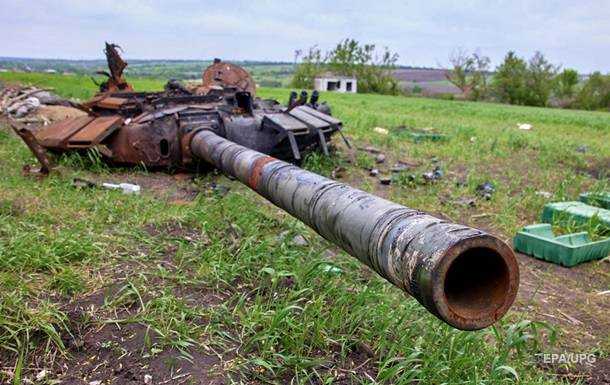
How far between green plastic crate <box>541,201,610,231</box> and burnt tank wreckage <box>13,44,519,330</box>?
269cm

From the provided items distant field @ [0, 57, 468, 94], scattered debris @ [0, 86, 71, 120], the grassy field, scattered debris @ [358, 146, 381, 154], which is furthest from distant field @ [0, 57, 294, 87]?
the grassy field

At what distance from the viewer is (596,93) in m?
42.7

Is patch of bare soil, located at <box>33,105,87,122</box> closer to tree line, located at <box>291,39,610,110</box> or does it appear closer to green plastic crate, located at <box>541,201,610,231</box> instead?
green plastic crate, located at <box>541,201,610,231</box>

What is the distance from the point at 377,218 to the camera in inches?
77.0

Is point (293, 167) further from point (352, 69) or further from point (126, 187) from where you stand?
point (352, 69)

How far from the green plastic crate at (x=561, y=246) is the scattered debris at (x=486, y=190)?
5.04 feet

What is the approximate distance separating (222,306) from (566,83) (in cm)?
4821

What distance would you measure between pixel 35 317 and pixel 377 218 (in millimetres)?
1707

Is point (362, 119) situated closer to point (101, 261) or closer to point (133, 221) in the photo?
point (133, 221)

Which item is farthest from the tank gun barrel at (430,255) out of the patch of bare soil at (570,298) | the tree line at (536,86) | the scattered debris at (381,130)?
the tree line at (536,86)

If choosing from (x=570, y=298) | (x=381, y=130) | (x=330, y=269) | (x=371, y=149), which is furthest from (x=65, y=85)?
(x=570, y=298)

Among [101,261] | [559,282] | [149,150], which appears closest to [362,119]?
[149,150]

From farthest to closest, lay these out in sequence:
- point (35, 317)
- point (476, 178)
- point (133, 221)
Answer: point (476, 178)
point (133, 221)
point (35, 317)

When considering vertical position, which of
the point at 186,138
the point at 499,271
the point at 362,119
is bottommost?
the point at 362,119
